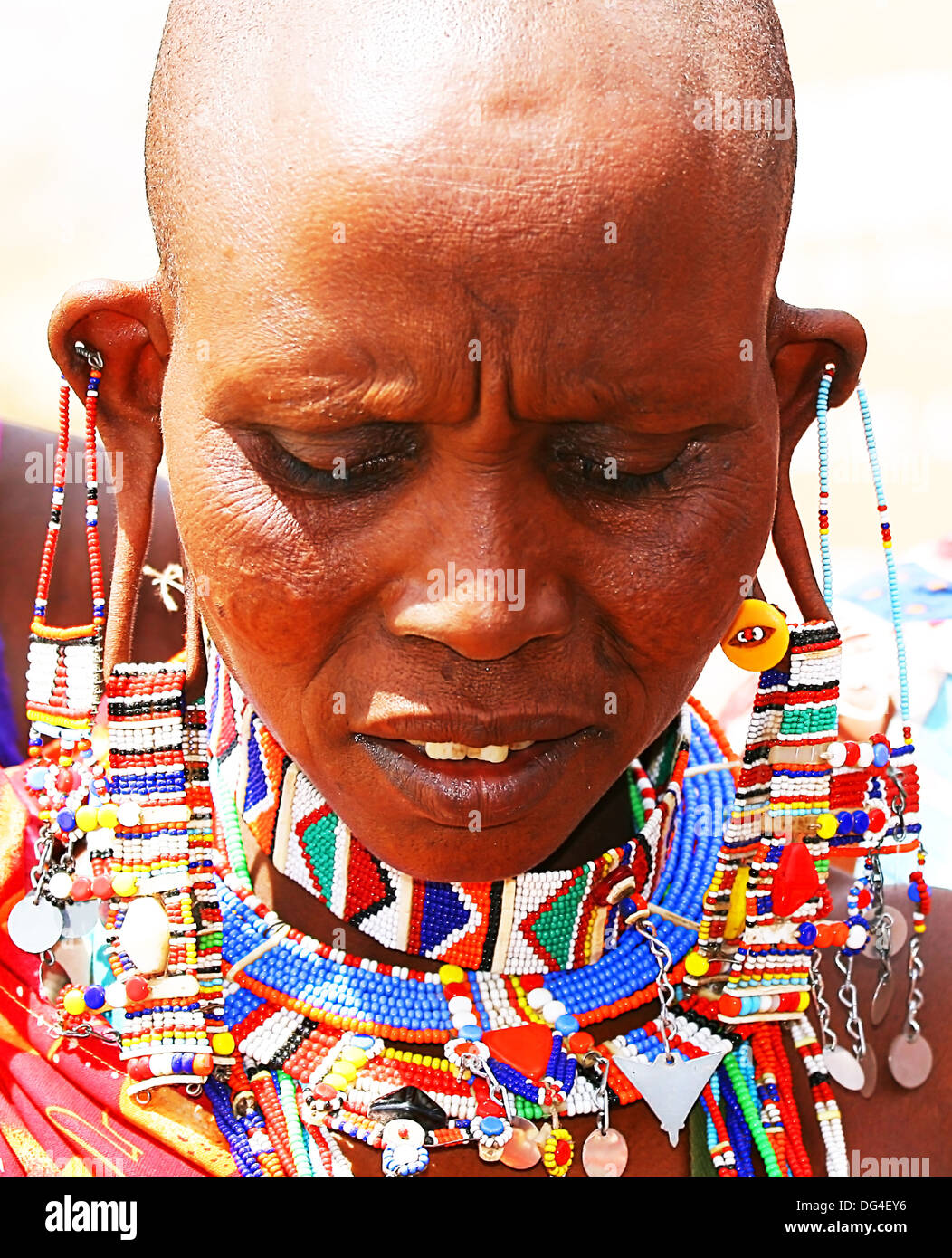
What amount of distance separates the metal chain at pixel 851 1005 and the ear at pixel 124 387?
43.9 inches

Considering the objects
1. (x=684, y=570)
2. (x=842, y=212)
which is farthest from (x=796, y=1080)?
(x=842, y=212)

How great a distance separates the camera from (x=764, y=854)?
203 cm

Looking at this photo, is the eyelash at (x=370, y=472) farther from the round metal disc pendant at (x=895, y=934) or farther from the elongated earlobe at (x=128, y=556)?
the round metal disc pendant at (x=895, y=934)

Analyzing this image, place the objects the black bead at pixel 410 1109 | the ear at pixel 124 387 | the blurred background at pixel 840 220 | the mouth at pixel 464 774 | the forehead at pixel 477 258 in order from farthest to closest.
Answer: the blurred background at pixel 840 220
the black bead at pixel 410 1109
the ear at pixel 124 387
the mouth at pixel 464 774
the forehead at pixel 477 258

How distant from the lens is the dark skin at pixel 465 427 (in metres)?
1.42

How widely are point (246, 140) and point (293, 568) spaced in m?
0.45

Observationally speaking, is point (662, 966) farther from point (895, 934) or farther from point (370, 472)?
point (370, 472)

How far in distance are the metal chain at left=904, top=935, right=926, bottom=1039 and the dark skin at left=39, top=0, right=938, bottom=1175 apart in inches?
25.3

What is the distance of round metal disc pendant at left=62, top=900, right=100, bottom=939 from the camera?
198cm

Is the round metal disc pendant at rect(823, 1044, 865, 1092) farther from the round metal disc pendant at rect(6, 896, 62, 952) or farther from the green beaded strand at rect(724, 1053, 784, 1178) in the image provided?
the round metal disc pendant at rect(6, 896, 62, 952)

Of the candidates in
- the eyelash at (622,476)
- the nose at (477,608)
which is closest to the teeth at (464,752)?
the nose at (477,608)

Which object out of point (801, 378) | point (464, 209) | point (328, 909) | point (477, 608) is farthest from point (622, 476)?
point (328, 909)

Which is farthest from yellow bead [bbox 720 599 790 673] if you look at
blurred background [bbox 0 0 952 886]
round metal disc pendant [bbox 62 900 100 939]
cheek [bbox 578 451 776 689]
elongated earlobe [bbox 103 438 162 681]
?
blurred background [bbox 0 0 952 886]

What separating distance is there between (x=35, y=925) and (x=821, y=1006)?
44.0 inches
